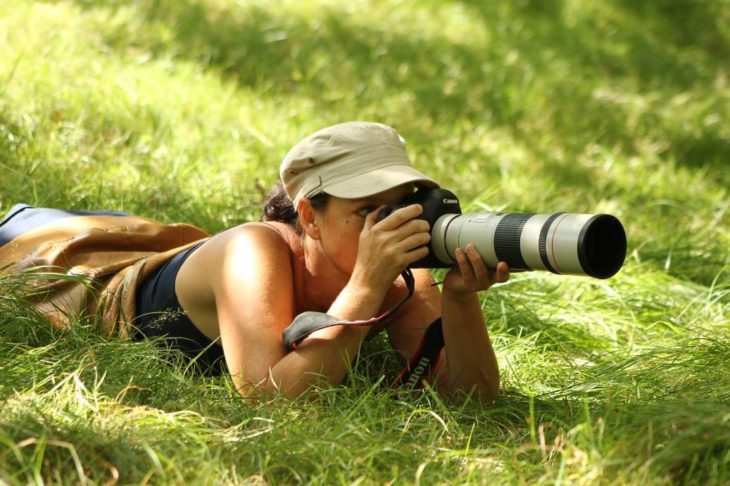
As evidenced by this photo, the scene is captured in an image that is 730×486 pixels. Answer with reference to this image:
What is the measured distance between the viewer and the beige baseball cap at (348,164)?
2.46 metres

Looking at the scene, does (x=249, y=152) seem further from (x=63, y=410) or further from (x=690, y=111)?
(x=690, y=111)

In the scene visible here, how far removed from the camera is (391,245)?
2.36 metres

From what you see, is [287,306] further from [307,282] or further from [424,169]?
[424,169]

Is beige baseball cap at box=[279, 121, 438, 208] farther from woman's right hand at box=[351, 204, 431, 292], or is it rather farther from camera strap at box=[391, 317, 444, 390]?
camera strap at box=[391, 317, 444, 390]

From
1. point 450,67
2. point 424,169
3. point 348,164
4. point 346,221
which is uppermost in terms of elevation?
point 348,164

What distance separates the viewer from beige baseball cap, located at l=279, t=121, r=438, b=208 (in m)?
2.46

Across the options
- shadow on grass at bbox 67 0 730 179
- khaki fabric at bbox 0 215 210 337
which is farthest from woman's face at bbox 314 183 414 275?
shadow on grass at bbox 67 0 730 179

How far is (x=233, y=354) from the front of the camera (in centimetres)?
247

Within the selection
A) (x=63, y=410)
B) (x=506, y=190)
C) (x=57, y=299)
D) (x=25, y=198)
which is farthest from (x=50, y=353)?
(x=506, y=190)

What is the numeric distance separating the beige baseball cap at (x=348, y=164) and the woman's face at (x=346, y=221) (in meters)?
0.04

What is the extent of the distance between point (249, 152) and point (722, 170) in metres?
2.59

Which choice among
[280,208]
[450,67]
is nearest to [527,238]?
[280,208]

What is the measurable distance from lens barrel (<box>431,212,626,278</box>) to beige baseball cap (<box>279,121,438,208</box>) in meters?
0.21

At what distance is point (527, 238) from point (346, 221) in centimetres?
49
